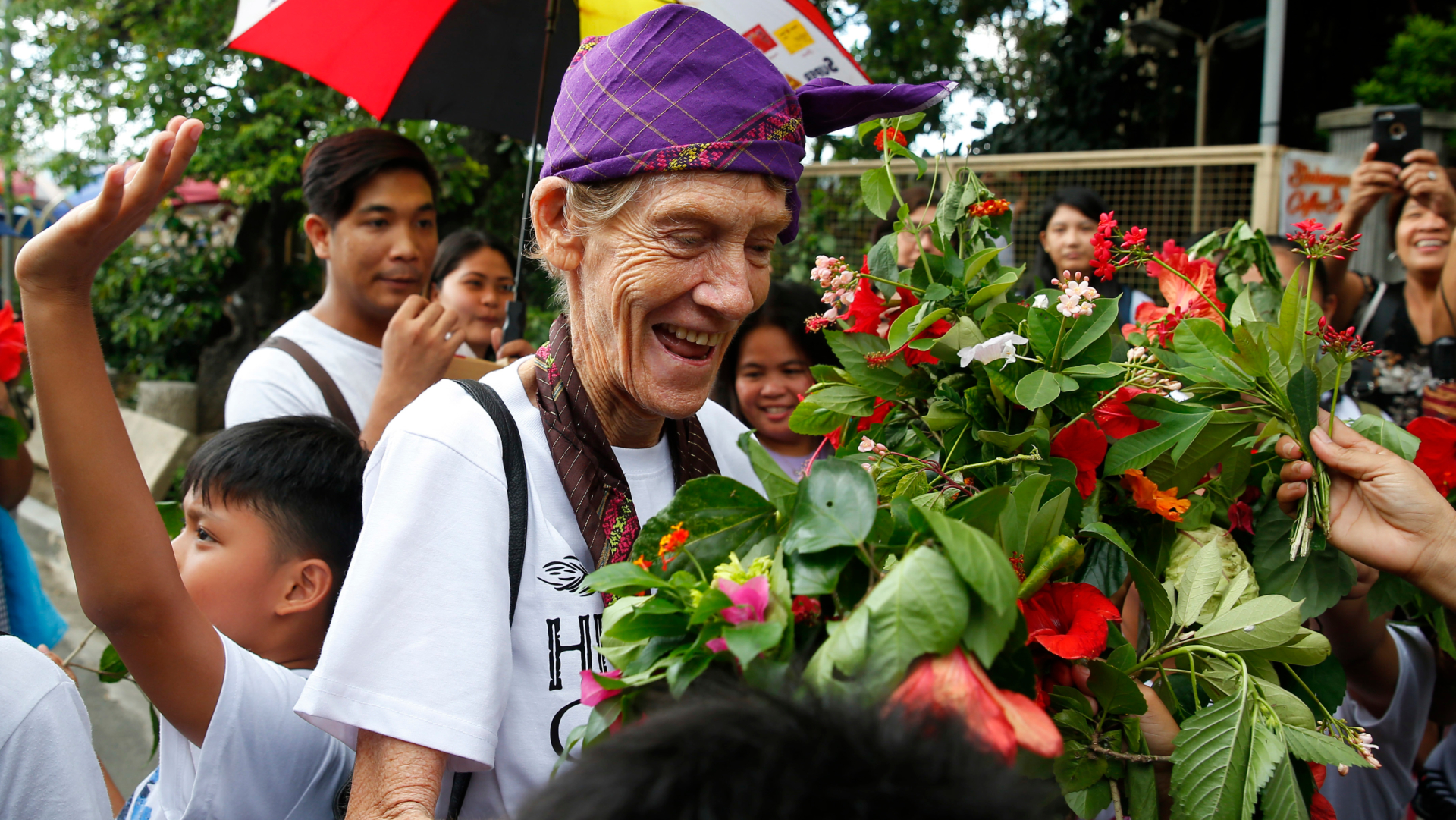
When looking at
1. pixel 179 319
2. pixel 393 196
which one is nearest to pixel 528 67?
pixel 393 196

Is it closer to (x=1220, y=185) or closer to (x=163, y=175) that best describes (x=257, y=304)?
(x=1220, y=185)

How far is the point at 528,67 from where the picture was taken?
3180mm

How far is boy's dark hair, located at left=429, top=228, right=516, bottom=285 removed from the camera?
375 centimetres

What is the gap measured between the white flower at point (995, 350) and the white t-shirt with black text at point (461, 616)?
1.96ft

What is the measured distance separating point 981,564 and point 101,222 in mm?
1109

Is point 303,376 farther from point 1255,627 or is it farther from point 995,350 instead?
point 1255,627

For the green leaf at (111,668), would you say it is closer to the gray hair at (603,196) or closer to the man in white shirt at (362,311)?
the man in white shirt at (362,311)

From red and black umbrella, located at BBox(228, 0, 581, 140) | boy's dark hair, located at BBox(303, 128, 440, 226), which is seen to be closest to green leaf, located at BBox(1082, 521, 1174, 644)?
red and black umbrella, located at BBox(228, 0, 581, 140)

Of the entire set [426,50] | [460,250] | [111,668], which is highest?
[426,50]

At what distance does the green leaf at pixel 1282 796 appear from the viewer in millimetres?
1056

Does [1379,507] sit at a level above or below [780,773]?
below

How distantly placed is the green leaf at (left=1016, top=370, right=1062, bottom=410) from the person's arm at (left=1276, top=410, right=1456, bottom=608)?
0.41 metres

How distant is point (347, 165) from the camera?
2.95 m

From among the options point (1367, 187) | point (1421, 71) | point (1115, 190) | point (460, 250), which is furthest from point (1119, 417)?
point (1421, 71)
